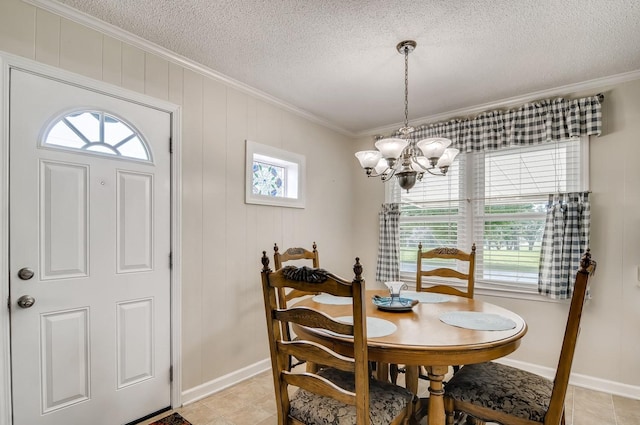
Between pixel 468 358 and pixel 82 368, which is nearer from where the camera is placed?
pixel 468 358

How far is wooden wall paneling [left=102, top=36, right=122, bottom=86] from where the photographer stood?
205 centimetres

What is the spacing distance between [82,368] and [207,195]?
1.35 meters

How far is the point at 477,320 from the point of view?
180 cm

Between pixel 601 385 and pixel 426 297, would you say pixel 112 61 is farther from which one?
pixel 601 385

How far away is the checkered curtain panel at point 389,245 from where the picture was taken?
12.3ft

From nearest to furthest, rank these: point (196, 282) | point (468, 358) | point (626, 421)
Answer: point (468, 358) < point (626, 421) < point (196, 282)

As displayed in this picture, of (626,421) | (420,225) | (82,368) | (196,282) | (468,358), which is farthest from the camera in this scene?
(420,225)

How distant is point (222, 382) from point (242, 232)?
122 cm

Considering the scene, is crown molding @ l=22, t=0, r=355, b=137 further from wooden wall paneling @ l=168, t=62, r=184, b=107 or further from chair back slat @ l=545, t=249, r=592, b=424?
chair back slat @ l=545, t=249, r=592, b=424

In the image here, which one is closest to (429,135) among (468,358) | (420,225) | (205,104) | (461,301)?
(420,225)

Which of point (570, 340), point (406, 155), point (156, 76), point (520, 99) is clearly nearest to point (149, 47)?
point (156, 76)

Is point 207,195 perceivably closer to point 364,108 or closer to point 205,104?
point 205,104

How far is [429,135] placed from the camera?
359 centimetres

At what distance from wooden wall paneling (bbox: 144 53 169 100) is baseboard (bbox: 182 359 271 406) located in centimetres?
216
